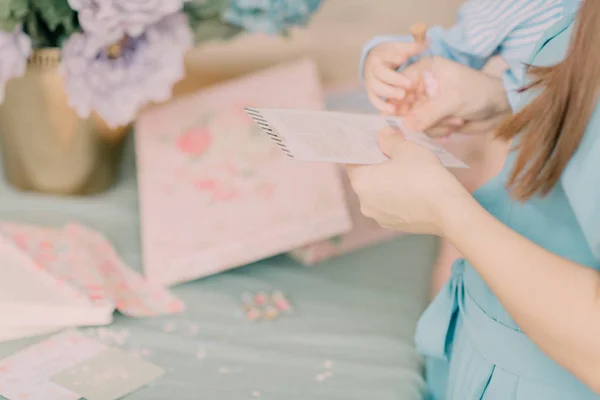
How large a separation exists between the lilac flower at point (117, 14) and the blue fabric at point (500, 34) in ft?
1.07

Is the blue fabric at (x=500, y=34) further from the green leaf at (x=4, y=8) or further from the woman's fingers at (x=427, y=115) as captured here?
the green leaf at (x=4, y=8)

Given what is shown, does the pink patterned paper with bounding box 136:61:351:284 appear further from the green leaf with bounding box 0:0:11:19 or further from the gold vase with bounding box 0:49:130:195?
the green leaf with bounding box 0:0:11:19

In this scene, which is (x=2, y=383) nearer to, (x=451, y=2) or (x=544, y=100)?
(x=544, y=100)

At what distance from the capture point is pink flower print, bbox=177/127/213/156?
114cm

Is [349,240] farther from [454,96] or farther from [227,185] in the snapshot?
[454,96]

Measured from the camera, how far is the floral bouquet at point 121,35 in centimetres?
99

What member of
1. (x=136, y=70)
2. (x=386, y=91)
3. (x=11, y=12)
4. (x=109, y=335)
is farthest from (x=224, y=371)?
(x=11, y=12)

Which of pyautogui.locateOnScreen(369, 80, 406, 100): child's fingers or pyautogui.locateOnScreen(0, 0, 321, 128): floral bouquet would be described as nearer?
pyautogui.locateOnScreen(369, 80, 406, 100): child's fingers

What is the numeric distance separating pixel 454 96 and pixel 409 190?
0.78 ft

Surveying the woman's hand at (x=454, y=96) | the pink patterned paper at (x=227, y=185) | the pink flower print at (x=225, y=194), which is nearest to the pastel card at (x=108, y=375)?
the pink patterned paper at (x=227, y=185)

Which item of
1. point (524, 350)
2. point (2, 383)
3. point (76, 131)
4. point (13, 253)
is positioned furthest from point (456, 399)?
point (76, 131)

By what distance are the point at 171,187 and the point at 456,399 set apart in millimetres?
578

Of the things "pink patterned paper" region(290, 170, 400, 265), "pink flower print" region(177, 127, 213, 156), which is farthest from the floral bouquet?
"pink patterned paper" region(290, 170, 400, 265)

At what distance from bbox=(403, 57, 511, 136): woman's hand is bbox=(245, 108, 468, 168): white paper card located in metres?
0.03
